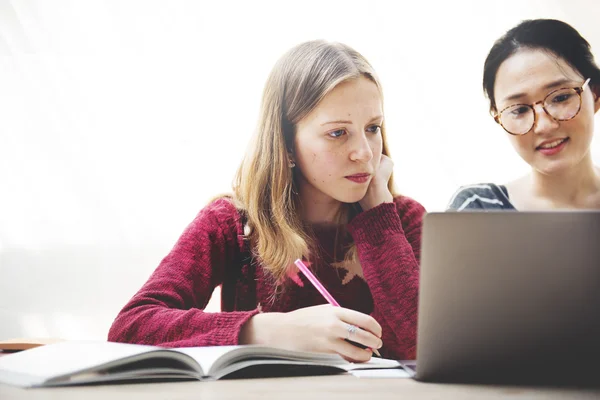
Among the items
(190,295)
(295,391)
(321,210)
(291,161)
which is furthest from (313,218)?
(295,391)

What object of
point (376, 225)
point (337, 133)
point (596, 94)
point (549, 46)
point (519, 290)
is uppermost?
point (549, 46)

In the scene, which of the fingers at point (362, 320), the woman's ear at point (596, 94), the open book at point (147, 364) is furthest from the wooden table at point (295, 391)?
the woman's ear at point (596, 94)

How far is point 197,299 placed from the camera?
1.42 meters

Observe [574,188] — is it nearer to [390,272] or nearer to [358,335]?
[390,272]

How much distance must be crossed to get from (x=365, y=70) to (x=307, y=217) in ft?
1.36

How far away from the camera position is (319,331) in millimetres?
996

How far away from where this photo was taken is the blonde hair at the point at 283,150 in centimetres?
151

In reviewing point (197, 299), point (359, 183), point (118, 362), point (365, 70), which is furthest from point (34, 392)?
point (365, 70)

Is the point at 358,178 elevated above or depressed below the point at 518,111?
below

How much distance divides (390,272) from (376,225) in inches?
4.9

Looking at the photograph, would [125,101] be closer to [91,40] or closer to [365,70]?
[91,40]

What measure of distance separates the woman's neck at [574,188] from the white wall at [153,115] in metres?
0.63

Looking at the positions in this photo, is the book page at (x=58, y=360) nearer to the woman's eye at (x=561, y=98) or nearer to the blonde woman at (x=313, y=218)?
the blonde woman at (x=313, y=218)

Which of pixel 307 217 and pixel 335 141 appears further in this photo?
pixel 307 217
